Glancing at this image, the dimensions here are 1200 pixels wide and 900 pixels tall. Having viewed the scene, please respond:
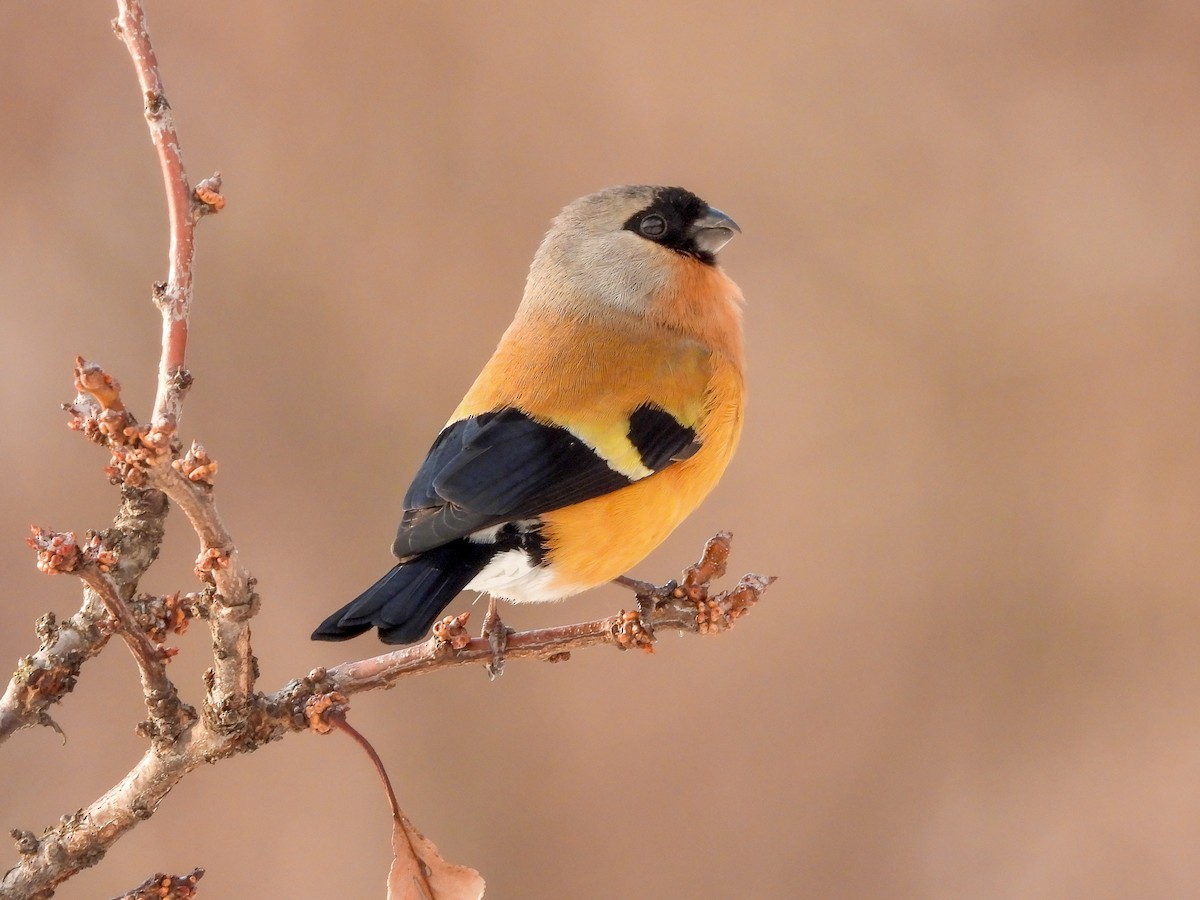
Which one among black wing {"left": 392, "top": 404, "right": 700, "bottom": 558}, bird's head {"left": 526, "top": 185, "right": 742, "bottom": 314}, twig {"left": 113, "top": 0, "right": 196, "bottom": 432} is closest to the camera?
twig {"left": 113, "top": 0, "right": 196, "bottom": 432}

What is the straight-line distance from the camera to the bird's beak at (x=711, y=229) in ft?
8.45

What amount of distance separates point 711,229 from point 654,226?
13cm

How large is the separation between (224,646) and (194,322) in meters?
2.15

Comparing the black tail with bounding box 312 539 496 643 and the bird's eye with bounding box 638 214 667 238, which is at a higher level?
the bird's eye with bounding box 638 214 667 238

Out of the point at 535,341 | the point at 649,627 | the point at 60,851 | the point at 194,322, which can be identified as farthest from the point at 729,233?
the point at 60,851

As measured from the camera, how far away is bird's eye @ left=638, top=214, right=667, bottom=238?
101 inches

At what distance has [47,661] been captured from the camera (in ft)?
4.51

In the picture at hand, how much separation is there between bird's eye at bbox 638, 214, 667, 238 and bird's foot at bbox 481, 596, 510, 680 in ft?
3.17

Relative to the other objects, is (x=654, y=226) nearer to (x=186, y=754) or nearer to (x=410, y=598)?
(x=410, y=598)

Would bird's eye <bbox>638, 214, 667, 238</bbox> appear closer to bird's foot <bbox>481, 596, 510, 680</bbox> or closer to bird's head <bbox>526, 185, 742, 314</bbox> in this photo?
bird's head <bbox>526, 185, 742, 314</bbox>

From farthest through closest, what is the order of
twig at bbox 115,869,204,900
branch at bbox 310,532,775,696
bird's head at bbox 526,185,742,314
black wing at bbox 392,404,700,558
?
bird's head at bbox 526,185,742,314
black wing at bbox 392,404,700,558
branch at bbox 310,532,775,696
twig at bbox 115,869,204,900

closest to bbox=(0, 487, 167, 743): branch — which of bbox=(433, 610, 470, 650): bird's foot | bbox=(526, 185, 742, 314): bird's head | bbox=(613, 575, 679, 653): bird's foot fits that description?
A: bbox=(433, 610, 470, 650): bird's foot

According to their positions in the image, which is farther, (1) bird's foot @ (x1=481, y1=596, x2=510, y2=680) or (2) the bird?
(2) the bird

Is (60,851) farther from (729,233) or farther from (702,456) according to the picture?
(729,233)
